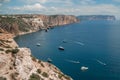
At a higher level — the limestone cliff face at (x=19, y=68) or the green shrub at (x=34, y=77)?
the limestone cliff face at (x=19, y=68)

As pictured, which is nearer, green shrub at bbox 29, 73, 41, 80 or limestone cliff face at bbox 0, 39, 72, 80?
limestone cliff face at bbox 0, 39, 72, 80

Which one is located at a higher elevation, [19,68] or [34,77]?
[19,68]

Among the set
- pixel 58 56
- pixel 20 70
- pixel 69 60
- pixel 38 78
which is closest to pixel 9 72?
pixel 20 70

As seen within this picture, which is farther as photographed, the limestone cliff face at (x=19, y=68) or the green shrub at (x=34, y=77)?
the green shrub at (x=34, y=77)

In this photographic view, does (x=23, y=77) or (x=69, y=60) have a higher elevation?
(x=23, y=77)

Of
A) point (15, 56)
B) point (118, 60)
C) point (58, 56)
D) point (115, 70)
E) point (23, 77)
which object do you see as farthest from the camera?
point (58, 56)

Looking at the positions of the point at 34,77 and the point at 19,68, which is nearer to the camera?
the point at 19,68

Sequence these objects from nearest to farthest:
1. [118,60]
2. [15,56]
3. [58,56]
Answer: [15,56]
[118,60]
[58,56]

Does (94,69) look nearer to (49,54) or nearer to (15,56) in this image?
(49,54)

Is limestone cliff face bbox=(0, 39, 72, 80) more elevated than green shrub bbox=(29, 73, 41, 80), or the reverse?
limestone cliff face bbox=(0, 39, 72, 80)

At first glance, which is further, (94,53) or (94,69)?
(94,53)

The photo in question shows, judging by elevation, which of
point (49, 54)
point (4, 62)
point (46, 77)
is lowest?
point (49, 54)
